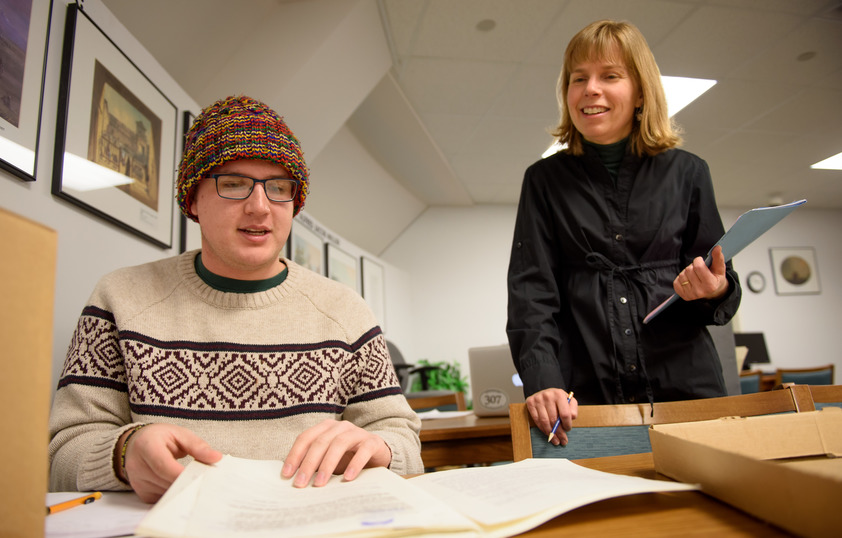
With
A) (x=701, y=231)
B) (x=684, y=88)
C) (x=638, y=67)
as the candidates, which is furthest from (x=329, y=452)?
(x=684, y=88)

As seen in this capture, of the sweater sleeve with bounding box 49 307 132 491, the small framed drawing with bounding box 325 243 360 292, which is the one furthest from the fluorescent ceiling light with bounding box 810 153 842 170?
the sweater sleeve with bounding box 49 307 132 491

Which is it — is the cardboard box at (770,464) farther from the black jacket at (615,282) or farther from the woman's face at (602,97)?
the woman's face at (602,97)

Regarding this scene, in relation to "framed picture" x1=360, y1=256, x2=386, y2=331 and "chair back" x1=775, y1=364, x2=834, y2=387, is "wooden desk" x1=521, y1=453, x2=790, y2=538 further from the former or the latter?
"chair back" x1=775, y1=364, x2=834, y2=387

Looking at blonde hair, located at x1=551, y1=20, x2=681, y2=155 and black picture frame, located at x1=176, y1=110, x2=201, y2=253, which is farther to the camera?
black picture frame, located at x1=176, y1=110, x2=201, y2=253

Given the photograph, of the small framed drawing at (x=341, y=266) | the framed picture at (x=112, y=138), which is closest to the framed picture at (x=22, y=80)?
the framed picture at (x=112, y=138)

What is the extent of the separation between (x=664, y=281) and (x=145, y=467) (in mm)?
1017

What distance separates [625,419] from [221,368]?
2.33 feet

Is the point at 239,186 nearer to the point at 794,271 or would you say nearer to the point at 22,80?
the point at 22,80

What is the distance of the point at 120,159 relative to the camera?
1.80 metres

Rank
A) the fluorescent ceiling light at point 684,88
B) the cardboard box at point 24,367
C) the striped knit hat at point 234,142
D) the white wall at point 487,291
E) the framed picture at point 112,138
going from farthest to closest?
1. the white wall at point 487,291
2. the fluorescent ceiling light at point 684,88
3. the framed picture at point 112,138
4. the striped knit hat at point 234,142
5. the cardboard box at point 24,367

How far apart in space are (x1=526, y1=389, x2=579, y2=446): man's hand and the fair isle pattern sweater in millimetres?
211

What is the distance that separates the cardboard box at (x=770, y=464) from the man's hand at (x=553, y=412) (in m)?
0.32

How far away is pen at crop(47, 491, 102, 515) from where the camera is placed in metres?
0.54

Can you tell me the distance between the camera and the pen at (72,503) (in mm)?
538
